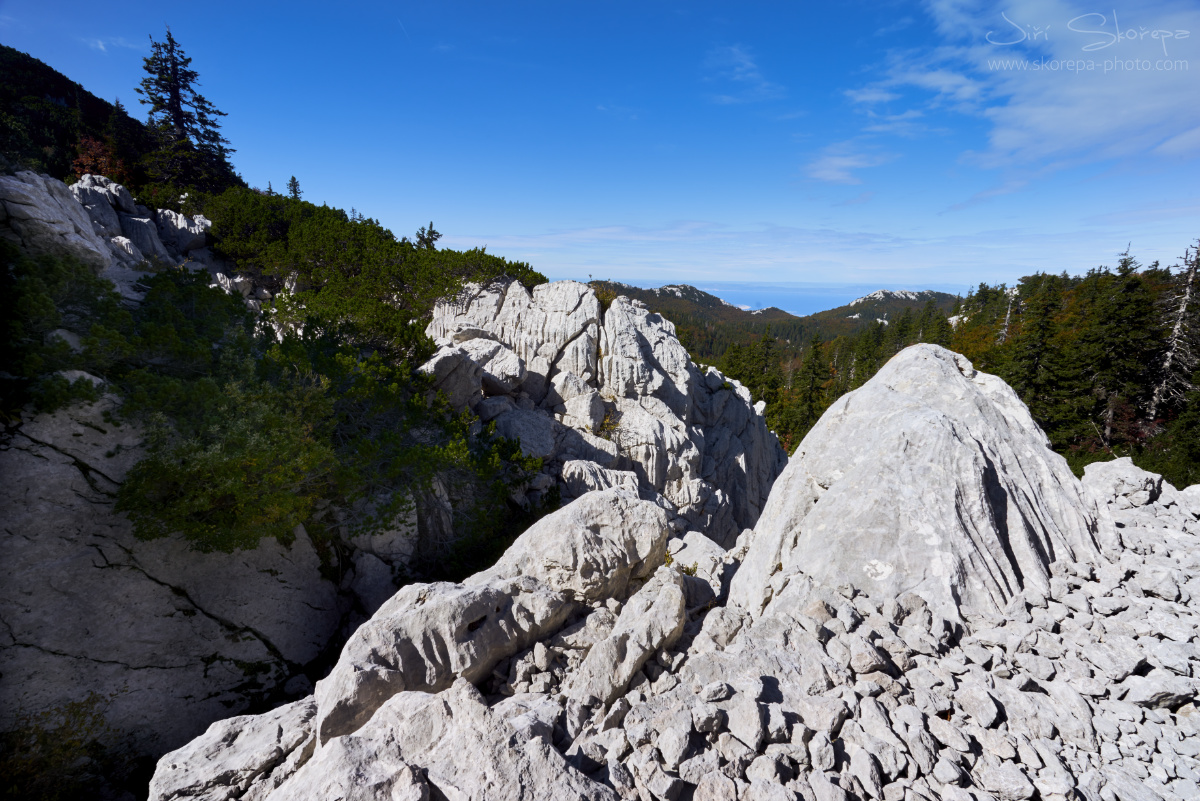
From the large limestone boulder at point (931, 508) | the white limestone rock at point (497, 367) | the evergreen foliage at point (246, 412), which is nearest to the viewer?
the large limestone boulder at point (931, 508)

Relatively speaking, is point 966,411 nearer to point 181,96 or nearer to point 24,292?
point 24,292

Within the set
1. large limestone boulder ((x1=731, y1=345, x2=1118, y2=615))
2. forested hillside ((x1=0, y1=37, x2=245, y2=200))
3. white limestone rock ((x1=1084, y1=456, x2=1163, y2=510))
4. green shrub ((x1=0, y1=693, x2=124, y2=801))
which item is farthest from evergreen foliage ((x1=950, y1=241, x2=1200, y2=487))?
forested hillside ((x1=0, y1=37, x2=245, y2=200))

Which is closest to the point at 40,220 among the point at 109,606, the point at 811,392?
the point at 109,606

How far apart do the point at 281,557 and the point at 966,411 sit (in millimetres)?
19676

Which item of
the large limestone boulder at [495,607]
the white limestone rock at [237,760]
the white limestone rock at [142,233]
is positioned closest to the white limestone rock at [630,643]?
the large limestone boulder at [495,607]

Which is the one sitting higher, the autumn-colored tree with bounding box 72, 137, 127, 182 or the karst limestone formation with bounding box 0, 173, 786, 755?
the autumn-colored tree with bounding box 72, 137, 127, 182

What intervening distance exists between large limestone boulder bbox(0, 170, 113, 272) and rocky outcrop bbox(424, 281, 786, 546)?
Result: 502 inches

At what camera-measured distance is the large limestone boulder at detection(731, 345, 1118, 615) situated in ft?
31.6

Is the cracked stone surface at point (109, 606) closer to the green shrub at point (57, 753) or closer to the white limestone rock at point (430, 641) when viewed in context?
the green shrub at point (57, 753)

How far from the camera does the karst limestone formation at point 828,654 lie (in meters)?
6.56

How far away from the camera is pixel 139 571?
12281mm

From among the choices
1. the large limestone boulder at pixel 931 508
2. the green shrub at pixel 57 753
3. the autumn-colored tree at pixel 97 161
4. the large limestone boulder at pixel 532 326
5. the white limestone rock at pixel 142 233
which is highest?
the autumn-colored tree at pixel 97 161

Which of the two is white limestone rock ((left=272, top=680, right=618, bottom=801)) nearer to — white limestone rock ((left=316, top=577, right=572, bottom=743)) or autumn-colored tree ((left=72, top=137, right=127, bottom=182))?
white limestone rock ((left=316, top=577, right=572, bottom=743))

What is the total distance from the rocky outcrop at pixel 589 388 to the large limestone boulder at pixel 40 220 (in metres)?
12.7
